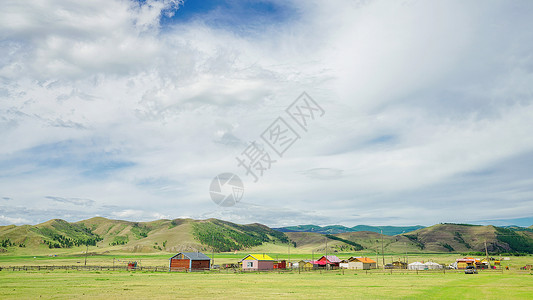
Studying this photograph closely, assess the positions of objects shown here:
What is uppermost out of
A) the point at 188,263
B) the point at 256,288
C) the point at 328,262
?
the point at 188,263

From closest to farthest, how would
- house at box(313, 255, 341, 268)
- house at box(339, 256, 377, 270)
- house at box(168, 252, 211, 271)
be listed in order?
house at box(168, 252, 211, 271) < house at box(339, 256, 377, 270) < house at box(313, 255, 341, 268)

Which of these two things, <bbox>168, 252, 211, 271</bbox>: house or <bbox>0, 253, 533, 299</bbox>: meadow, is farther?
<bbox>168, 252, 211, 271</bbox>: house

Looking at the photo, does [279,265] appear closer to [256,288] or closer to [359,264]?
[359,264]

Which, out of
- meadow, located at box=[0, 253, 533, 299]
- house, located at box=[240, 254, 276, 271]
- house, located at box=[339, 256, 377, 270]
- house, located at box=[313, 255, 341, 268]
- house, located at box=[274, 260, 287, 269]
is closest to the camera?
meadow, located at box=[0, 253, 533, 299]

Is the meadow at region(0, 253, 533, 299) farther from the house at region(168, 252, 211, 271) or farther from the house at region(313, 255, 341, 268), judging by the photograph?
the house at region(313, 255, 341, 268)

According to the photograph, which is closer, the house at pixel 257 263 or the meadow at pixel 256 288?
the meadow at pixel 256 288

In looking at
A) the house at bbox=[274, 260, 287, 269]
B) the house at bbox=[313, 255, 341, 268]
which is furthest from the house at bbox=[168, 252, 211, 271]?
the house at bbox=[313, 255, 341, 268]

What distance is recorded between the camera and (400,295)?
116 feet

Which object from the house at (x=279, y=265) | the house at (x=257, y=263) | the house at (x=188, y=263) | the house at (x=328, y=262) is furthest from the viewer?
the house at (x=328, y=262)

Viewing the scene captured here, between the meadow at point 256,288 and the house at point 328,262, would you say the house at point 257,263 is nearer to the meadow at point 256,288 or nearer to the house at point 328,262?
the house at point 328,262

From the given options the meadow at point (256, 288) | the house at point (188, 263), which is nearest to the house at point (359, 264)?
the house at point (188, 263)

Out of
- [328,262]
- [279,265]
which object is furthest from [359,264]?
[279,265]

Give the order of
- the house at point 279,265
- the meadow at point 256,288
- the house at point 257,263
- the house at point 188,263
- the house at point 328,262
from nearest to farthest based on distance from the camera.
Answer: the meadow at point 256,288, the house at point 188,263, the house at point 257,263, the house at point 279,265, the house at point 328,262

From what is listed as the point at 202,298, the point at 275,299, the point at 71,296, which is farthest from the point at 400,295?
the point at 71,296
